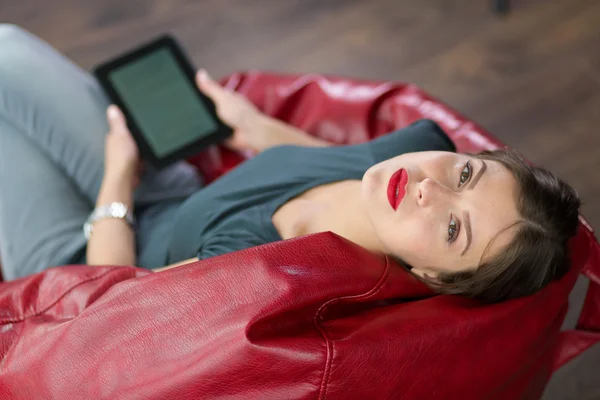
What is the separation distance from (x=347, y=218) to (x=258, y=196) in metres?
0.20

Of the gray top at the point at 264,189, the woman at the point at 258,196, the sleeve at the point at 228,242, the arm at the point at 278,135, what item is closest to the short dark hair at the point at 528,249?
the woman at the point at 258,196

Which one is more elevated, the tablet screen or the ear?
the tablet screen

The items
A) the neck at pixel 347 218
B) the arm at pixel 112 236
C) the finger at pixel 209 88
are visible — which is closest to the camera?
the neck at pixel 347 218

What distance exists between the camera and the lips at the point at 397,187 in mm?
1030

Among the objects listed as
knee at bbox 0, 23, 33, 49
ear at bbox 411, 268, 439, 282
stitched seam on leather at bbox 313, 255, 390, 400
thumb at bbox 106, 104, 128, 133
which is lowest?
ear at bbox 411, 268, 439, 282

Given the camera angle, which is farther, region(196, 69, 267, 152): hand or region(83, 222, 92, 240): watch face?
region(196, 69, 267, 152): hand

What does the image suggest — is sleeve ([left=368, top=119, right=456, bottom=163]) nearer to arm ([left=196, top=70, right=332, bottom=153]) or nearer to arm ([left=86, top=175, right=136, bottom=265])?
arm ([left=196, top=70, right=332, bottom=153])

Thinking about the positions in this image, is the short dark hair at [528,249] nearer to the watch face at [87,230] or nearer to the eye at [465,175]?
the eye at [465,175]

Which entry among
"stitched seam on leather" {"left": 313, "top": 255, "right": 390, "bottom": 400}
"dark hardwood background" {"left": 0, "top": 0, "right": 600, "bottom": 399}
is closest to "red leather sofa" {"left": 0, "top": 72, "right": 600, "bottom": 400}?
"stitched seam on leather" {"left": 313, "top": 255, "right": 390, "bottom": 400}

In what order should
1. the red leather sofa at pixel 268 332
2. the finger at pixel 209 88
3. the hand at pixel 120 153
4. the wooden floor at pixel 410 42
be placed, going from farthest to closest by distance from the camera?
the wooden floor at pixel 410 42 → the finger at pixel 209 88 → the hand at pixel 120 153 → the red leather sofa at pixel 268 332

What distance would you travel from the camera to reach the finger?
5.05 ft

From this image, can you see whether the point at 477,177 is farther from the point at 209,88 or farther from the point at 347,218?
the point at 209,88

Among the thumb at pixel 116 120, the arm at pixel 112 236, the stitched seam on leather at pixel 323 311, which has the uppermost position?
the thumb at pixel 116 120

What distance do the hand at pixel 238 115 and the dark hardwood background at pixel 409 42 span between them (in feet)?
A: 1.94
